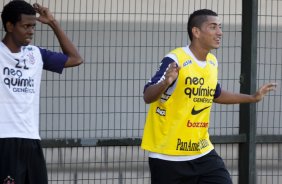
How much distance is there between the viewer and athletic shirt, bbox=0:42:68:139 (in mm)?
6031

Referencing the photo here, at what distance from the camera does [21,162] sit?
238 inches

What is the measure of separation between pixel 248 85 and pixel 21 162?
320 centimetres

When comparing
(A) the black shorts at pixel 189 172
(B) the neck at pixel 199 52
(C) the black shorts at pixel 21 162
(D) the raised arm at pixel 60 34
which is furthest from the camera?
(B) the neck at pixel 199 52

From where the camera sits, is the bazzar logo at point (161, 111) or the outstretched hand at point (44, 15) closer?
the outstretched hand at point (44, 15)

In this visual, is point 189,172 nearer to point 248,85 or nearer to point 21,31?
point 21,31

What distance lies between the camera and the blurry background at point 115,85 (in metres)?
8.36

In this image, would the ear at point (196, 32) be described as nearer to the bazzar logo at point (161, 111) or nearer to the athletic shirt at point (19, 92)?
the bazzar logo at point (161, 111)

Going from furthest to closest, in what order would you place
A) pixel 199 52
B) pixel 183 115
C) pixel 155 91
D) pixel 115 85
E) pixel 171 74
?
pixel 115 85, pixel 199 52, pixel 183 115, pixel 155 91, pixel 171 74

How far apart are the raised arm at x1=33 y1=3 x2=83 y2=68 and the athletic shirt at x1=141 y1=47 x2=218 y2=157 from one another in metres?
0.73

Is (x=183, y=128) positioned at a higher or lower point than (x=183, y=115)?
lower

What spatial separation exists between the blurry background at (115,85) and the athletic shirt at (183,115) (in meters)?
1.61

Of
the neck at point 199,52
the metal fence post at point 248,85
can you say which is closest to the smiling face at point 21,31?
the neck at point 199,52

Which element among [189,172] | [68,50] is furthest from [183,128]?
[68,50]

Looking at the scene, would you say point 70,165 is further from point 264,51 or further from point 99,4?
point 264,51
